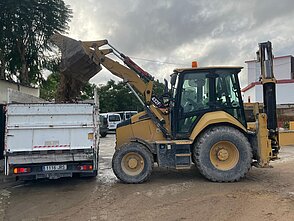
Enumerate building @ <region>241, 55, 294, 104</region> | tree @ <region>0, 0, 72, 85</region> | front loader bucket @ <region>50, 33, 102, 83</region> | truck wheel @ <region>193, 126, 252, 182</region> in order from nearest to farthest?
truck wheel @ <region>193, 126, 252, 182</region>
front loader bucket @ <region>50, 33, 102, 83</region>
tree @ <region>0, 0, 72, 85</region>
building @ <region>241, 55, 294, 104</region>

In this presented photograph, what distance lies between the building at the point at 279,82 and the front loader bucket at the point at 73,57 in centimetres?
1733

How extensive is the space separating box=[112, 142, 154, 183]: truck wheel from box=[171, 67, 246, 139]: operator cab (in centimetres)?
99

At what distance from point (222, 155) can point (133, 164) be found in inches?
85.2

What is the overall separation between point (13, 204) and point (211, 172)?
4.38m

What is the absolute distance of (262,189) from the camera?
6.84m

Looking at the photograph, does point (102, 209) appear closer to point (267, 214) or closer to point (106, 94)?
point (267, 214)

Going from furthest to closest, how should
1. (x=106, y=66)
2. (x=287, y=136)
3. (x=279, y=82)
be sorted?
(x=279, y=82) < (x=287, y=136) < (x=106, y=66)

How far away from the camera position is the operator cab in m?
7.88

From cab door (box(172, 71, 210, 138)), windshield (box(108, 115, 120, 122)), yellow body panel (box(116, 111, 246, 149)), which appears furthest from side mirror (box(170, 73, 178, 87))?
windshield (box(108, 115, 120, 122))

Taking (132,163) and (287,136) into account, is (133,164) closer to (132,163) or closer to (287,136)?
(132,163)

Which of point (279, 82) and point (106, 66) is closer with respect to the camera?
point (106, 66)

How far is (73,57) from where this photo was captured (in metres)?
8.02

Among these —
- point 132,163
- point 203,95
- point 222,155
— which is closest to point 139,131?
point 132,163

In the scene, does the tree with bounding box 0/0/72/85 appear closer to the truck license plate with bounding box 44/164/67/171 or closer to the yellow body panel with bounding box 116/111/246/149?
the yellow body panel with bounding box 116/111/246/149
